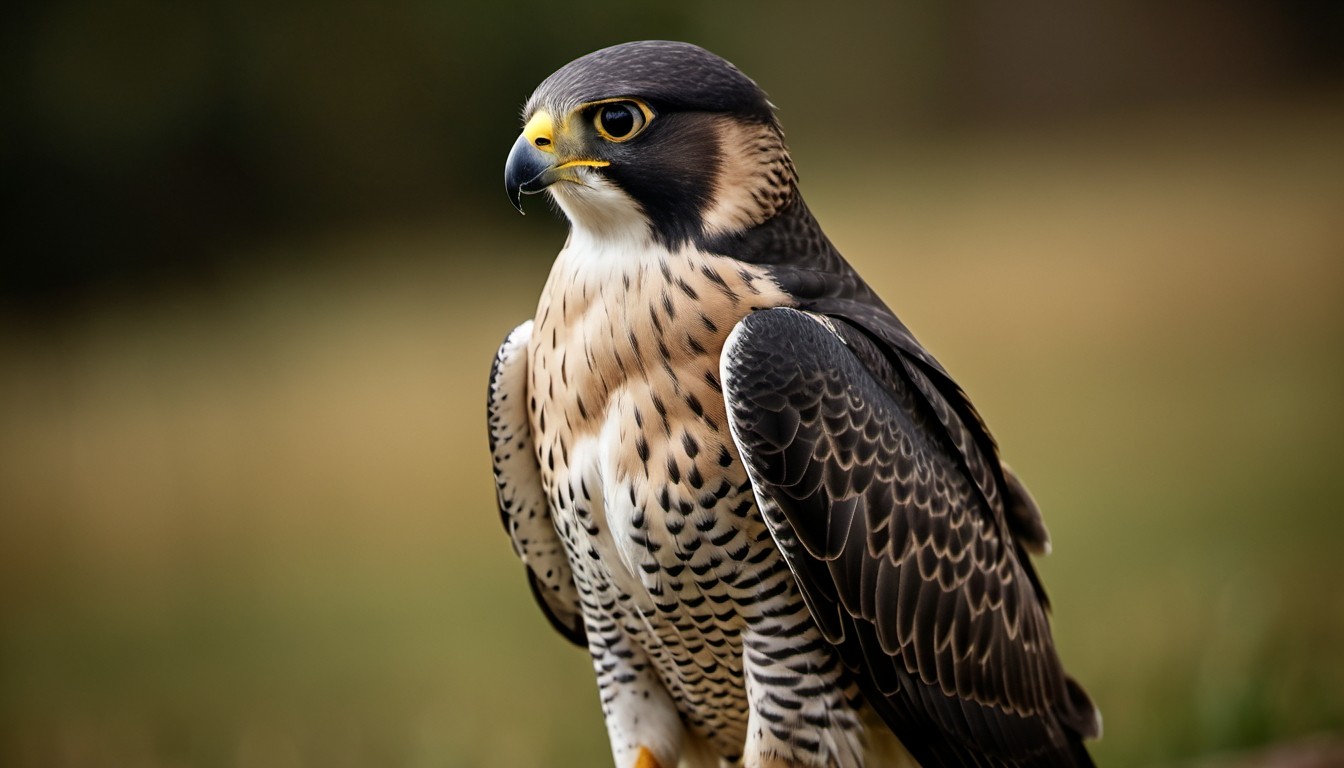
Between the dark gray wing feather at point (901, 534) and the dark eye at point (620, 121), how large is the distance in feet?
0.87

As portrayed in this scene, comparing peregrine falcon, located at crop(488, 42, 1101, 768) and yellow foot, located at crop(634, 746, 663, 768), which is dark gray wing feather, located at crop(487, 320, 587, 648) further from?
yellow foot, located at crop(634, 746, 663, 768)

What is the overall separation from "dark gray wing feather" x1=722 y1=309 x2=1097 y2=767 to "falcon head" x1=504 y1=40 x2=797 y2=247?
0.58 ft

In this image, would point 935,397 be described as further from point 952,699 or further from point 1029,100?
point 1029,100

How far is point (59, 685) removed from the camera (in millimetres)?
2582

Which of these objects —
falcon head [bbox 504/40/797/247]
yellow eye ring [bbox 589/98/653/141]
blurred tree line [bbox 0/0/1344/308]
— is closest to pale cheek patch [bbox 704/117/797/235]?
falcon head [bbox 504/40/797/247]

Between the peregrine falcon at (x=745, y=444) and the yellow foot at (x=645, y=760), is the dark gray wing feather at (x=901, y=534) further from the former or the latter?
the yellow foot at (x=645, y=760)

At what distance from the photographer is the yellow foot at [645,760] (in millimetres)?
1607

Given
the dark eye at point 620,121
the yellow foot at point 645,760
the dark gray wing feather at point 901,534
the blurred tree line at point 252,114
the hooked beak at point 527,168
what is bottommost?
the yellow foot at point 645,760

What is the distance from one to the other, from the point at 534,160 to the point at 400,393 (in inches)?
74.8

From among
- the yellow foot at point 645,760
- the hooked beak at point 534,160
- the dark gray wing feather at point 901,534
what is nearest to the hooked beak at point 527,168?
the hooked beak at point 534,160

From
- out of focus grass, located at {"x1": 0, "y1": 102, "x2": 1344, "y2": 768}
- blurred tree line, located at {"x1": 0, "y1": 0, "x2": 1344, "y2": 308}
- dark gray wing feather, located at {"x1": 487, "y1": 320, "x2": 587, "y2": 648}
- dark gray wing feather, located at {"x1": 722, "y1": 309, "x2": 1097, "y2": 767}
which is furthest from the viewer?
out of focus grass, located at {"x1": 0, "y1": 102, "x2": 1344, "y2": 768}

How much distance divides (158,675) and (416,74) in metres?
1.59

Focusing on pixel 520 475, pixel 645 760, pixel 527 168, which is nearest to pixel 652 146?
pixel 527 168

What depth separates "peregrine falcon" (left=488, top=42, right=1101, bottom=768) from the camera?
4.19ft
